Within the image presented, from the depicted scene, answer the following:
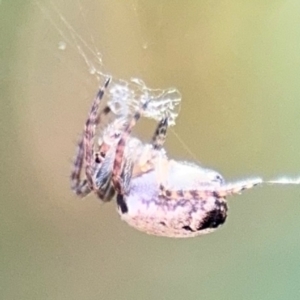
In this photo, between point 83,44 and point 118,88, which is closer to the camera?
point 118,88

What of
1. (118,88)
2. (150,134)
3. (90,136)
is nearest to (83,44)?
(150,134)

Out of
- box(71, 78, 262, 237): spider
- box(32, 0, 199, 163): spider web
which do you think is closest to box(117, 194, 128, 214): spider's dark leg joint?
box(71, 78, 262, 237): spider

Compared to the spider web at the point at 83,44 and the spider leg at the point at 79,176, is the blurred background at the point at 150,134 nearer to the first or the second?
the spider web at the point at 83,44

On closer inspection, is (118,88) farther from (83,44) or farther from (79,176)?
(83,44)

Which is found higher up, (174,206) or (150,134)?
(150,134)

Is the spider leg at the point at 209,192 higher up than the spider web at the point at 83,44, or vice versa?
the spider web at the point at 83,44

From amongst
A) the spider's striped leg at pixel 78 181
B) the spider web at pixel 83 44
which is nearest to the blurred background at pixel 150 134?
the spider web at pixel 83 44
